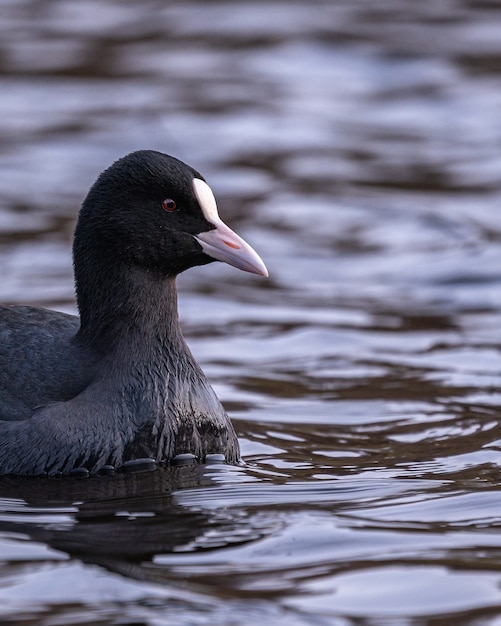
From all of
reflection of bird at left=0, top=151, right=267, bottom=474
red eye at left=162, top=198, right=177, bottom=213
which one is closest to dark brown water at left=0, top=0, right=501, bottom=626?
reflection of bird at left=0, top=151, right=267, bottom=474

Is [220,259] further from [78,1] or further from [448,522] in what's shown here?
[78,1]

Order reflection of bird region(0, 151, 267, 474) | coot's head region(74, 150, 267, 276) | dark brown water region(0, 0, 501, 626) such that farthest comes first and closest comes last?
coot's head region(74, 150, 267, 276) < reflection of bird region(0, 151, 267, 474) < dark brown water region(0, 0, 501, 626)

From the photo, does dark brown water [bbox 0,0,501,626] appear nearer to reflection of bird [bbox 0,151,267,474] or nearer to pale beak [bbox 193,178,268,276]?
reflection of bird [bbox 0,151,267,474]

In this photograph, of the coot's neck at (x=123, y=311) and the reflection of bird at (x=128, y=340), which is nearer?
the reflection of bird at (x=128, y=340)

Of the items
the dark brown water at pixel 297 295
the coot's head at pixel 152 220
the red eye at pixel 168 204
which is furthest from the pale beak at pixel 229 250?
the dark brown water at pixel 297 295

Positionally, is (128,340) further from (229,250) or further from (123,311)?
(229,250)

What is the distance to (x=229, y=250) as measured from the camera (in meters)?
5.59

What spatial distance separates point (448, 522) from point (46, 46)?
10.8 metres

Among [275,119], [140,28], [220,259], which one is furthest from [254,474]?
[140,28]

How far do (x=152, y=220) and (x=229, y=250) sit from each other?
0.31m

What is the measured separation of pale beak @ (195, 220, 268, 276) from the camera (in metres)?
5.57

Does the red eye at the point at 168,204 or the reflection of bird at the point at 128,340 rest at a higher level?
the red eye at the point at 168,204

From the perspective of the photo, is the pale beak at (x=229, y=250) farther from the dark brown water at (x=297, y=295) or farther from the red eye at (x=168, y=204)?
the dark brown water at (x=297, y=295)

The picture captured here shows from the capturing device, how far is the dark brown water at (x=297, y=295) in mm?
4332
